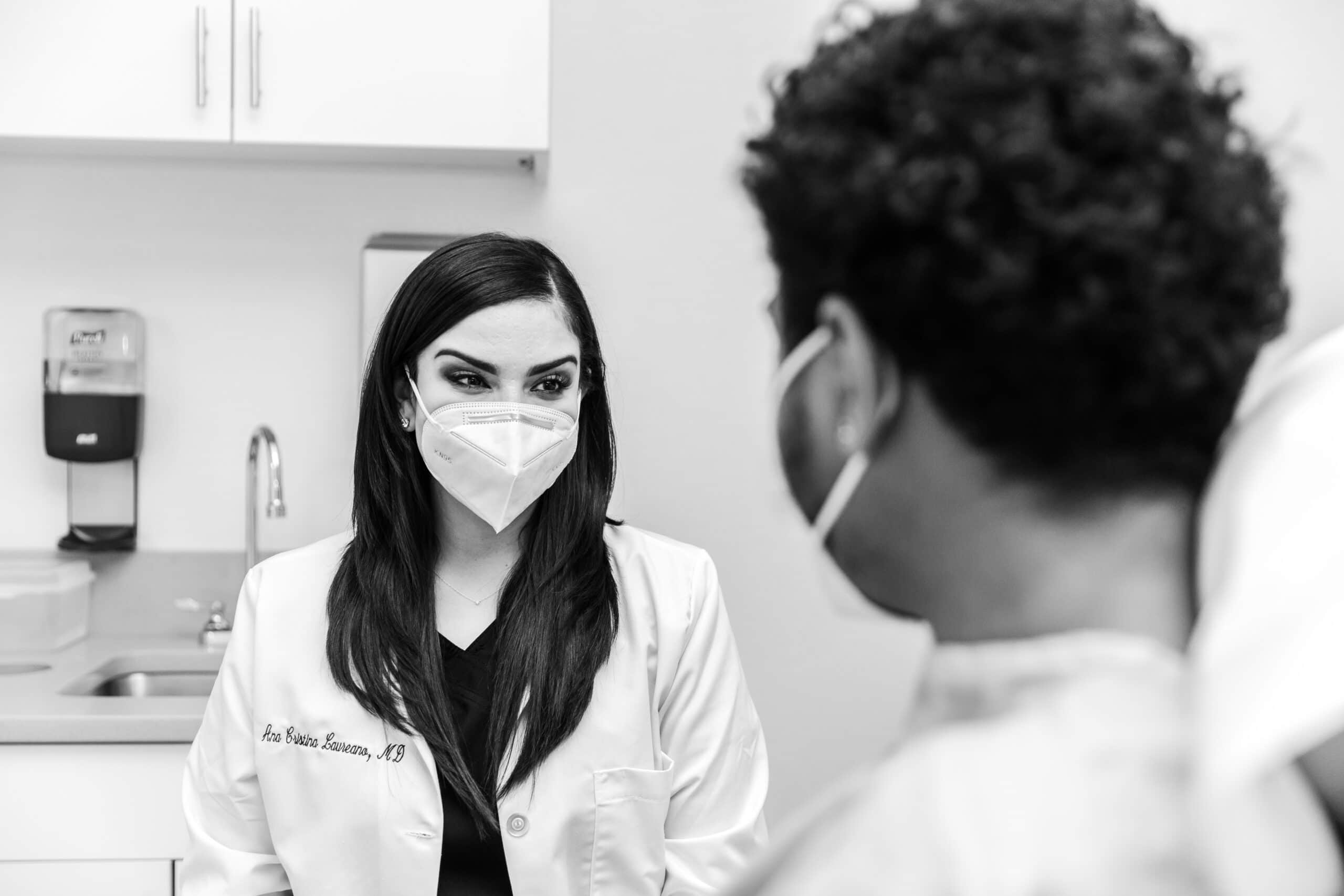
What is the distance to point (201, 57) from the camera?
1914 millimetres

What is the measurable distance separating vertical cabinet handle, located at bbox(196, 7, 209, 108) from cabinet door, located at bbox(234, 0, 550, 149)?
45mm

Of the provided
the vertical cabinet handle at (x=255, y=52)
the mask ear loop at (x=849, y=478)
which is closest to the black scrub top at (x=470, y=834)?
the mask ear loop at (x=849, y=478)

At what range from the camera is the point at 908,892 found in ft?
1.33

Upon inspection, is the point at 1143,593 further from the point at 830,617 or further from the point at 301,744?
the point at 830,617

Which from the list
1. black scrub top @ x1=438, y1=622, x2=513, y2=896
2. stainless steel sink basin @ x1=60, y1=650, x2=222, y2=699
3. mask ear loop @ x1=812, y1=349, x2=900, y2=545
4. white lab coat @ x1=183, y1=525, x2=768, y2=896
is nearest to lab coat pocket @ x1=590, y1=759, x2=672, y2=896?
white lab coat @ x1=183, y1=525, x2=768, y2=896

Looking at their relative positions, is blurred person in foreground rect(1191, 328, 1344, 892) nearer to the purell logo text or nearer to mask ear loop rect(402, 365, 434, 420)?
mask ear loop rect(402, 365, 434, 420)

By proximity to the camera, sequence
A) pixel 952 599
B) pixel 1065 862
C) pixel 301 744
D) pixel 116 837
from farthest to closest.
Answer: pixel 116 837 < pixel 301 744 < pixel 952 599 < pixel 1065 862

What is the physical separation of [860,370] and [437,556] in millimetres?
1017

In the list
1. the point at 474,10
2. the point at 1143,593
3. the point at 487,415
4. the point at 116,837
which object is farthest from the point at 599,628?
the point at 474,10

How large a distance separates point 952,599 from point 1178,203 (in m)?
0.17

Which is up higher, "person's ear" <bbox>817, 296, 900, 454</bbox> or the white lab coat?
"person's ear" <bbox>817, 296, 900, 454</bbox>

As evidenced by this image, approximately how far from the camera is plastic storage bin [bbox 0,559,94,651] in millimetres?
2064

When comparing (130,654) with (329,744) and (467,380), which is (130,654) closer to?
(329,744)

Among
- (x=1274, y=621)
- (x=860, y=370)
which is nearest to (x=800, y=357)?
(x=860, y=370)
